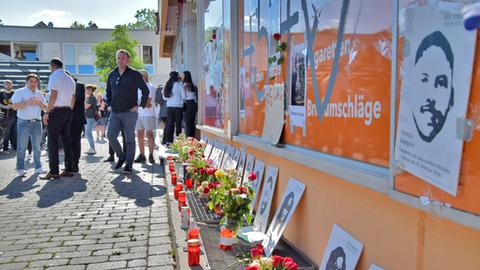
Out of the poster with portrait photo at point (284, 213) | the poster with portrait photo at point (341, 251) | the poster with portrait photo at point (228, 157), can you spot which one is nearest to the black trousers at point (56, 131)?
the poster with portrait photo at point (228, 157)

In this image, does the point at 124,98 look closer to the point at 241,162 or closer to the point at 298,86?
the point at 241,162

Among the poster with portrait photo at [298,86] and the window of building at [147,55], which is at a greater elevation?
the window of building at [147,55]

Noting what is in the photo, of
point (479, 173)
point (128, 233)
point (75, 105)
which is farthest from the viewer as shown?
point (75, 105)

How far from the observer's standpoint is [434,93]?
160cm

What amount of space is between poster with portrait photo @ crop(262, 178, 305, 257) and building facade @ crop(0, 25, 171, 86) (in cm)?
3857

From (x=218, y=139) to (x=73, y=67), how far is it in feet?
126

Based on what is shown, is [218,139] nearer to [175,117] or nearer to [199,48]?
[199,48]

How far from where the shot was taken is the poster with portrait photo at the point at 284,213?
3.16 m

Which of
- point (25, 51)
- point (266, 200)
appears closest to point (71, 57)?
point (25, 51)

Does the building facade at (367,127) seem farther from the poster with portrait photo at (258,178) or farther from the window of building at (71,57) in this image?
the window of building at (71,57)

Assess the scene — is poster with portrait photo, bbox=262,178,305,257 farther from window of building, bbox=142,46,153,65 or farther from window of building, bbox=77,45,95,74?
window of building, bbox=142,46,153,65

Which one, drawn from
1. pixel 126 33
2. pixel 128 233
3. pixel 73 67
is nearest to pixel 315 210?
pixel 128 233

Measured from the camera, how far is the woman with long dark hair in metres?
9.88

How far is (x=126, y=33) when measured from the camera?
3953 centimetres
